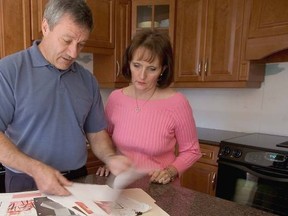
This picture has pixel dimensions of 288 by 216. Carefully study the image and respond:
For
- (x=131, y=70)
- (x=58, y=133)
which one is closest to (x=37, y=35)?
(x=131, y=70)

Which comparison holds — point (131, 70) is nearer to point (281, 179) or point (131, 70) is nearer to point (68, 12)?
point (68, 12)

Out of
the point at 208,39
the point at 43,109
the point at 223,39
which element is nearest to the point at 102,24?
the point at 208,39

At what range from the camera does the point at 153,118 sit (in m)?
1.16

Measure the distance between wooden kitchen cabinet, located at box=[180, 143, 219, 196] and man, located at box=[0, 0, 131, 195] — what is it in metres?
1.09

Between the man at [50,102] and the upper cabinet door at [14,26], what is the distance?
90 cm

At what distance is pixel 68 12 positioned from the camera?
2.90 feet

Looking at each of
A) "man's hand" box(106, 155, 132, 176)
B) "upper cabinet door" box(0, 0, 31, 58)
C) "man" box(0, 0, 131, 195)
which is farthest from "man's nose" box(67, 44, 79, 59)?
"upper cabinet door" box(0, 0, 31, 58)

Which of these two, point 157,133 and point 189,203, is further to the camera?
point 157,133

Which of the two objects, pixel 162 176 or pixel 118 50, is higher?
pixel 118 50

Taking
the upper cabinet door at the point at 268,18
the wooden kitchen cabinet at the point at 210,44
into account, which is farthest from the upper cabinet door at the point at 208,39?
the upper cabinet door at the point at 268,18

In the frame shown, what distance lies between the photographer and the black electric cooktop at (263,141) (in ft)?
5.43

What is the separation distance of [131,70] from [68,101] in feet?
1.09

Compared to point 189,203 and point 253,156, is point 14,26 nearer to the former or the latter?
point 189,203

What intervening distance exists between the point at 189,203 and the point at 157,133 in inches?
15.4
